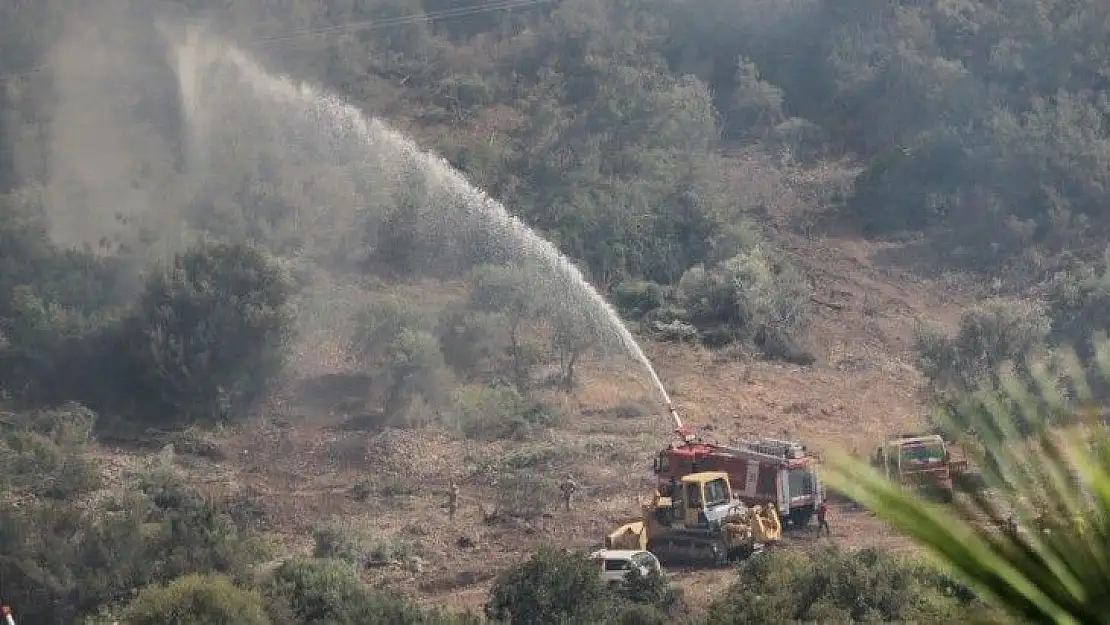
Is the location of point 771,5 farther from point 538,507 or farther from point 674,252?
point 538,507

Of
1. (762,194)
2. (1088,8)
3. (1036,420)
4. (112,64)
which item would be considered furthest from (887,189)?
(1036,420)

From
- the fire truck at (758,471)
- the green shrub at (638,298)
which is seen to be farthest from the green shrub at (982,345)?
the fire truck at (758,471)

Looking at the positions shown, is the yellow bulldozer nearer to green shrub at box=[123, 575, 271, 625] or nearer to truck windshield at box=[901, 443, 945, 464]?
truck windshield at box=[901, 443, 945, 464]

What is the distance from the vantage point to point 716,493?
23531mm

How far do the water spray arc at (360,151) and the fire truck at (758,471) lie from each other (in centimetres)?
1245

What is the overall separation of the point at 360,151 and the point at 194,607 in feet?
109

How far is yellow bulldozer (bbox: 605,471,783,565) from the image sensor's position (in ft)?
76.1

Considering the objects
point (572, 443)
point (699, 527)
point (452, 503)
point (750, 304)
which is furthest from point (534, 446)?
point (750, 304)

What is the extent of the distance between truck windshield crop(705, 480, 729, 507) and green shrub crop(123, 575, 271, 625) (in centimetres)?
792

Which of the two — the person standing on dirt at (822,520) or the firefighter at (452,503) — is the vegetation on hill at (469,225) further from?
the person standing on dirt at (822,520)

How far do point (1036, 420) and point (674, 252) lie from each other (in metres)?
41.1

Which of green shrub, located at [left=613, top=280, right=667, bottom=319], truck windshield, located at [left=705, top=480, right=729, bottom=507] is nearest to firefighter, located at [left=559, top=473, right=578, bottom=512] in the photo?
truck windshield, located at [left=705, top=480, right=729, bottom=507]

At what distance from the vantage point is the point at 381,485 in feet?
92.2

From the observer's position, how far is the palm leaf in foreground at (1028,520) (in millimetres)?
3008
